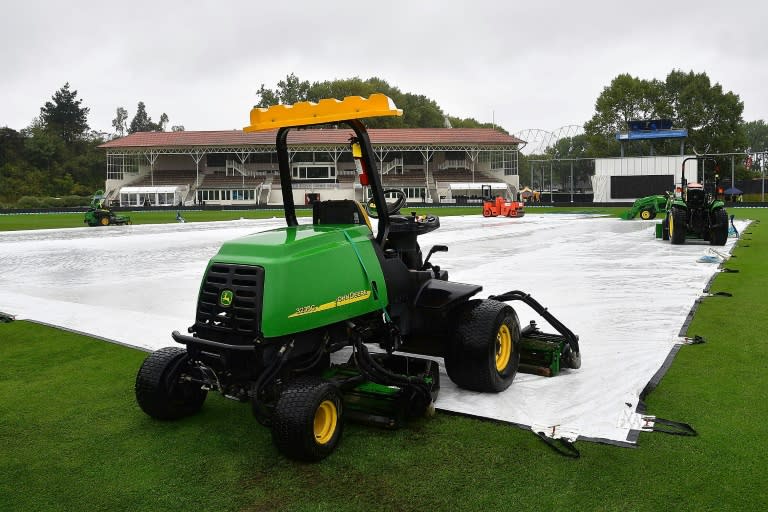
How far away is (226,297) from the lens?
149 inches

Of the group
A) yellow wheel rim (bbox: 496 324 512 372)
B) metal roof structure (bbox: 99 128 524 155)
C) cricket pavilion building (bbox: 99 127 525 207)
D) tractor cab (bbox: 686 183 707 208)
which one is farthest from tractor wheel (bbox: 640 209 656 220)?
metal roof structure (bbox: 99 128 524 155)

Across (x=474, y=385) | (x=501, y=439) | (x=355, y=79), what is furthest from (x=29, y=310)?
(x=355, y=79)

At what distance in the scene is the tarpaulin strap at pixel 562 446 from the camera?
369 cm

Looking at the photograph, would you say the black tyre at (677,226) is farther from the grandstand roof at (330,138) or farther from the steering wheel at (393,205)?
the grandstand roof at (330,138)

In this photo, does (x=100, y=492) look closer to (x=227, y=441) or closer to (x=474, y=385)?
(x=227, y=441)

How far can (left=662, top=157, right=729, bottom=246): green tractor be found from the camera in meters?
15.8

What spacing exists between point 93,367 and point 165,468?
2.50 metres

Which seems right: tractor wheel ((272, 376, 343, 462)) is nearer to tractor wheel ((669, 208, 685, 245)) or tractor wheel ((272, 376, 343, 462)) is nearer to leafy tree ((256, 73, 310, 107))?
tractor wheel ((669, 208, 685, 245))

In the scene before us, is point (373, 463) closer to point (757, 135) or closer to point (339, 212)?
point (339, 212)

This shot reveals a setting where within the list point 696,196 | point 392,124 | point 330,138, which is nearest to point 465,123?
point 392,124

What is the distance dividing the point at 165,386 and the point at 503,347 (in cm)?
250

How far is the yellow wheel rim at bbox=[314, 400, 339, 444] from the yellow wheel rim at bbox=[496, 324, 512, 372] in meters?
1.66

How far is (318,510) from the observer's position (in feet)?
10.3

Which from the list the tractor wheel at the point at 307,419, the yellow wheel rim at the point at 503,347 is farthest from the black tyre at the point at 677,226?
the tractor wheel at the point at 307,419
